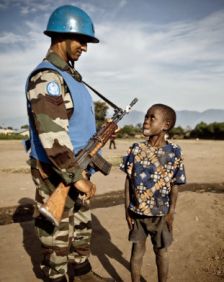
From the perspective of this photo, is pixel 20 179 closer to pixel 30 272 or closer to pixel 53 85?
pixel 30 272

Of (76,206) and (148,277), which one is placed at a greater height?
(76,206)

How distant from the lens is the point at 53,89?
8.11ft

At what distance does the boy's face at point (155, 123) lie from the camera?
9.76ft

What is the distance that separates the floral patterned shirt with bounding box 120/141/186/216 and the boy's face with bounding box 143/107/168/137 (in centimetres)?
13

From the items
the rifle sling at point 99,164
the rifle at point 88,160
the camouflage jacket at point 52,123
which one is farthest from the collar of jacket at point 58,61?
the rifle sling at point 99,164

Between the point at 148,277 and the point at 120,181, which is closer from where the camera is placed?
the point at 148,277

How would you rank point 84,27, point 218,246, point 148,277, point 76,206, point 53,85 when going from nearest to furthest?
point 53,85 < point 84,27 < point 76,206 < point 148,277 < point 218,246

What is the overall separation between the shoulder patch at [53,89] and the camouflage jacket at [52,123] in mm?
22

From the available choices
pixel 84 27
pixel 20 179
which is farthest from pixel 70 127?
pixel 20 179

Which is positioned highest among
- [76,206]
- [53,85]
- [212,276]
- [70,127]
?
[53,85]

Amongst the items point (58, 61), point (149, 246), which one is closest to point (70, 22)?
point (58, 61)

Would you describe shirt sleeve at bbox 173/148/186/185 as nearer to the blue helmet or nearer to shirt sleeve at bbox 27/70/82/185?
shirt sleeve at bbox 27/70/82/185

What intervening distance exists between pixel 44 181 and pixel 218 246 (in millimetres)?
2747

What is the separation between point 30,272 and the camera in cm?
374
